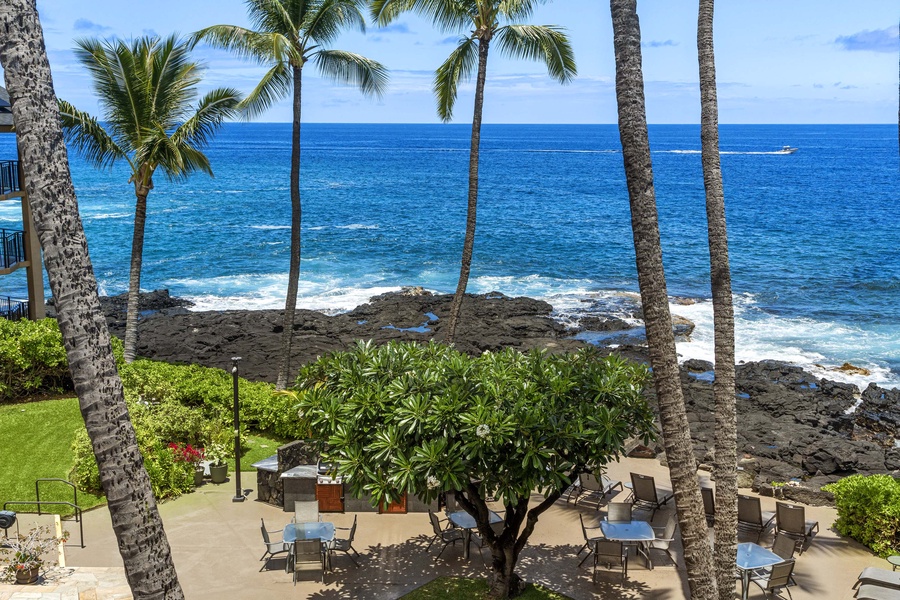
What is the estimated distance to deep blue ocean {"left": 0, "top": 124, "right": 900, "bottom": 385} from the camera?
4269 cm

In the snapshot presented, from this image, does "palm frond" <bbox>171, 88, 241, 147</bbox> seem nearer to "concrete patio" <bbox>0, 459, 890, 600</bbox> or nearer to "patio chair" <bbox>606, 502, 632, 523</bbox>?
"concrete patio" <bbox>0, 459, 890, 600</bbox>

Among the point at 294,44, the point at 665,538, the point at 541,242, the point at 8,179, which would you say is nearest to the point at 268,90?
the point at 294,44

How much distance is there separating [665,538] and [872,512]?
3.50 m

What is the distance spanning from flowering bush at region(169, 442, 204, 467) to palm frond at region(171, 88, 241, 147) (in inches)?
369

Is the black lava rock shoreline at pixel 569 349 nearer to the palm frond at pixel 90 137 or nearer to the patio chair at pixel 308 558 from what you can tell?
the patio chair at pixel 308 558

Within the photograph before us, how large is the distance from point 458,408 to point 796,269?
50.6 metres

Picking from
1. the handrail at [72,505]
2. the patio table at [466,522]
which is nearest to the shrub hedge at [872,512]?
the patio table at [466,522]

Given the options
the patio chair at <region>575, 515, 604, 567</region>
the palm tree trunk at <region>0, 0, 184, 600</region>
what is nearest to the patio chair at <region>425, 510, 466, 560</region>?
the patio chair at <region>575, 515, 604, 567</region>

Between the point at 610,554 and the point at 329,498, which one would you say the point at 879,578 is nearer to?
the point at 610,554

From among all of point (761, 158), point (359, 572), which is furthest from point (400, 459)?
point (761, 158)

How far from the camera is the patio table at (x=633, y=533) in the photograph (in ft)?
42.8

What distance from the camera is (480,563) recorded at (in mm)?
13461

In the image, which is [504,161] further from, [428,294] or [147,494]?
[147,494]

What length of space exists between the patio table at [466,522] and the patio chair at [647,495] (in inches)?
109
